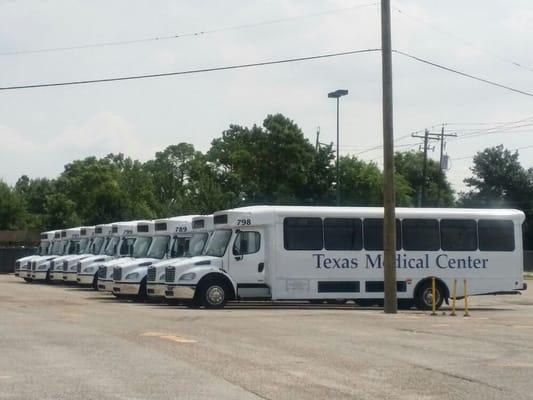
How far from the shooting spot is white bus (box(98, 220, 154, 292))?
107ft

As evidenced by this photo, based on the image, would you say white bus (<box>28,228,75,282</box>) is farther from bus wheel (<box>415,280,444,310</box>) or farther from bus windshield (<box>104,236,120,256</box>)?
bus wheel (<box>415,280,444,310</box>)

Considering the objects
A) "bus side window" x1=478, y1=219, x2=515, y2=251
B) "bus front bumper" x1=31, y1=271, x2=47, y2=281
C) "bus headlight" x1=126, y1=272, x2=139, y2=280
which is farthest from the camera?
"bus front bumper" x1=31, y1=271, x2=47, y2=281

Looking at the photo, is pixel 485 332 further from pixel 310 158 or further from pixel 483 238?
pixel 310 158

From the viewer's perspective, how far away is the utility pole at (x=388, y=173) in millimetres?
26391

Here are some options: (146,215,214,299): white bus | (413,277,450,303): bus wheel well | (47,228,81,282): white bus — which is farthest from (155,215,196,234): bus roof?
(47,228,81,282): white bus

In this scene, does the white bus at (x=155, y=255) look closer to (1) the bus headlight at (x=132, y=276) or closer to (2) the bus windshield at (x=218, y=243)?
(1) the bus headlight at (x=132, y=276)

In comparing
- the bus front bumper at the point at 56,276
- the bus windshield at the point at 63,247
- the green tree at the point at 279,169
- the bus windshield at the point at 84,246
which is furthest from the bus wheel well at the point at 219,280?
the green tree at the point at 279,169

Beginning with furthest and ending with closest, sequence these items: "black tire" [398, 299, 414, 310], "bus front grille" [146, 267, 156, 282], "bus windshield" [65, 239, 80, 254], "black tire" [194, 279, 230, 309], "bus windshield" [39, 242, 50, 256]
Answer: "bus windshield" [39, 242, 50, 256] < "bus windshield" [65, 239, 80, 254] < "black tire" [398, 299, 414, 310] < "bus front grille" [146, 267, 156, 282] < "black tire" [194, 279, 230, 309]

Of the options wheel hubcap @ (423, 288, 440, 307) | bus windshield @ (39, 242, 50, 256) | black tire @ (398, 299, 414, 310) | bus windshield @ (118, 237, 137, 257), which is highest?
bus windshield @ (39, 242, 50, 256)

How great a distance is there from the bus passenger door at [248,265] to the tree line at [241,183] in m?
35.6

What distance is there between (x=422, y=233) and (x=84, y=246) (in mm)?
17216

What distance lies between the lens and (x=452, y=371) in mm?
13203

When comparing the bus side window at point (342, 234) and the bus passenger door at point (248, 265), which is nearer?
the bus passenger door at point (248, 265)

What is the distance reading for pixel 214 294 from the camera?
2705 cm
